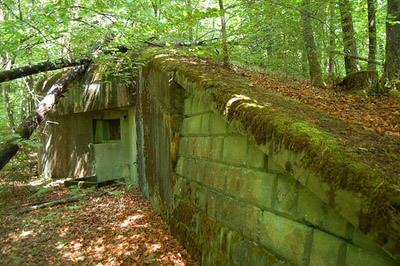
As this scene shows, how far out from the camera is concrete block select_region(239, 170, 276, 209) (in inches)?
93.1

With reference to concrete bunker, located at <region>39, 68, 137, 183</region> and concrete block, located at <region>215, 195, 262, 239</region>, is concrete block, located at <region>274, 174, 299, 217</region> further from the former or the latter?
concrete bunker, located at <region>39, 68, 137, 183</region>

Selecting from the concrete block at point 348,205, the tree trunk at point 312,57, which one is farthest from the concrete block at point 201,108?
the tree trunk at point 312,57

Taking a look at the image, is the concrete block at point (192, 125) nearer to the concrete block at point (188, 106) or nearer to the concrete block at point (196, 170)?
the concrete block at point (188, 106)

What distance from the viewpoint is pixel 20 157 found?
9203 mm

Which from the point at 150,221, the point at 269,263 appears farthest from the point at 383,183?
the point at 150,221

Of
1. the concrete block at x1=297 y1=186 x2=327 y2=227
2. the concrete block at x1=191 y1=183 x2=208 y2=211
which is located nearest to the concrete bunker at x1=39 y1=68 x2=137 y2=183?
the concrete block at x1=191 y1=183 x2=208 y2=211

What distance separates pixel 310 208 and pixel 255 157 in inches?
30.2

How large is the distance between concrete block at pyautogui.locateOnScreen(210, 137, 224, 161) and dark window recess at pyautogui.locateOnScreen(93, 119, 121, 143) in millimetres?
7640

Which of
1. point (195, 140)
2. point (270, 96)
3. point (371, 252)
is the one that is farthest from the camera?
point (195, 140)

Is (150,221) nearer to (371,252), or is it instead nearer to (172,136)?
(172,136)

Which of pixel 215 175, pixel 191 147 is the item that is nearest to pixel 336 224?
pixel 215 175

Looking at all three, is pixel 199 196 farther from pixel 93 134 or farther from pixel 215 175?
pixel 93 134

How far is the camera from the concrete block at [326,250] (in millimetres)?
1696

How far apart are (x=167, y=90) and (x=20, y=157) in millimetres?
7639
